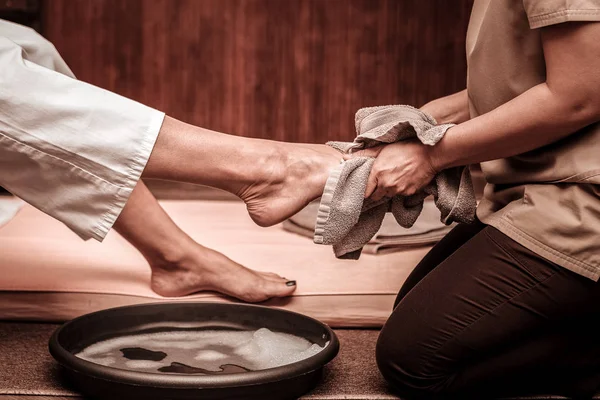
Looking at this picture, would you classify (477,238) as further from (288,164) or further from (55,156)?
(55,156)

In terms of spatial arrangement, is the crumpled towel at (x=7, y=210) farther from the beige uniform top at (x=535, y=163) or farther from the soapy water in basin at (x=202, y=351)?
the beige uniform top at (x=535, y=163)

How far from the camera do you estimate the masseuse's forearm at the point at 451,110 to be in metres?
1.51

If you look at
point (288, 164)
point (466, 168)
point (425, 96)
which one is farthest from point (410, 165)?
point (425, 96)

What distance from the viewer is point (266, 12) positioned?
2656 mm

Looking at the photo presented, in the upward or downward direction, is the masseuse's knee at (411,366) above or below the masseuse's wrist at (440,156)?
below

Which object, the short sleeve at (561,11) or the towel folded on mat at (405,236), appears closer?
the short sleeve at (561,11)

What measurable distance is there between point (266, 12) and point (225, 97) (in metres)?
0.33

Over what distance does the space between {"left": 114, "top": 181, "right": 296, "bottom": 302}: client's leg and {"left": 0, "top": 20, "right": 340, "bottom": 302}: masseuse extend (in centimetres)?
27

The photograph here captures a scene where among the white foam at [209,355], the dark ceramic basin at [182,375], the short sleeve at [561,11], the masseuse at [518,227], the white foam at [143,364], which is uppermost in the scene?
the short sleeve at [561,11]

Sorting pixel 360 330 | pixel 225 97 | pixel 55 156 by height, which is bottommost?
pixel 360 330

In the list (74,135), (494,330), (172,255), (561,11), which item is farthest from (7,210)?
(561,11)

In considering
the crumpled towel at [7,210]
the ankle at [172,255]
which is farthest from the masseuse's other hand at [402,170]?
the crumpled towel at [7,210]

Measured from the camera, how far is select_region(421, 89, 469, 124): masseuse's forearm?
1.51 metres

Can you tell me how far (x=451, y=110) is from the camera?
1.52 meters
